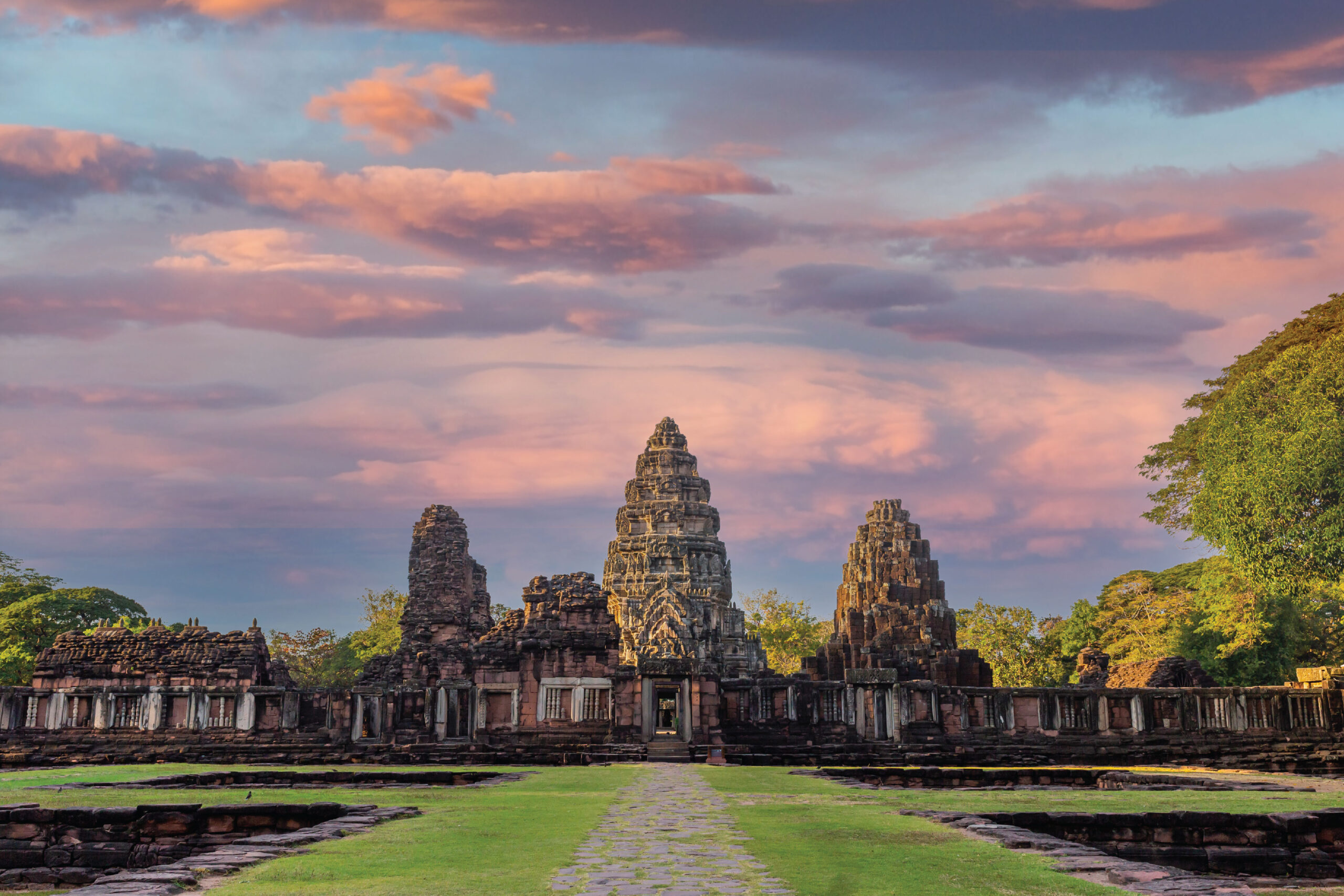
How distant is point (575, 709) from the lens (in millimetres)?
36156

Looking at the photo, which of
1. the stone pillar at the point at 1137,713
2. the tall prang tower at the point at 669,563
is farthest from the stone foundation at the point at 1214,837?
the tall prang tower at the point at 669,563

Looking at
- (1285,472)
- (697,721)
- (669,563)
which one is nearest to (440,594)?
(697,721)

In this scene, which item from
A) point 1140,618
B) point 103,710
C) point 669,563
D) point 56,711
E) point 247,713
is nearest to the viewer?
point 247,713

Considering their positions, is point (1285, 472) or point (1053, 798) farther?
point (1285, 472)

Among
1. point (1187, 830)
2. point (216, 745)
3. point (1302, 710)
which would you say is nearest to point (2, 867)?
point (1187, 830)

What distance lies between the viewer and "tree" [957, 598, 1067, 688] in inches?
2889

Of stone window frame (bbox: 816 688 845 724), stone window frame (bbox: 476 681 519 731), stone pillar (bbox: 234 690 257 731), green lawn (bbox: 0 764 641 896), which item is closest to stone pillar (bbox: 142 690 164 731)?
stone pillar (bbox: 234 690 257 731)

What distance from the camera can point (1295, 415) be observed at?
46500 mm

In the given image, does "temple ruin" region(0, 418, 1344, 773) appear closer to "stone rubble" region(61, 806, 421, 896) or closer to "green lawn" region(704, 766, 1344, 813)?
"green lawn" region(704, 766, 1344, 813)

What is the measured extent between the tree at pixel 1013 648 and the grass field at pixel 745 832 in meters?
53.8

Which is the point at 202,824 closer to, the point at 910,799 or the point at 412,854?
the point at 412,854

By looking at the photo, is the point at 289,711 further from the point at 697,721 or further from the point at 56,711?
the point at 697,721

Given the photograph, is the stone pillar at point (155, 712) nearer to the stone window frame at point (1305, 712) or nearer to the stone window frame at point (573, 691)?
the stone window frame at point (573, 691)

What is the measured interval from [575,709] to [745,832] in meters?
24.5
